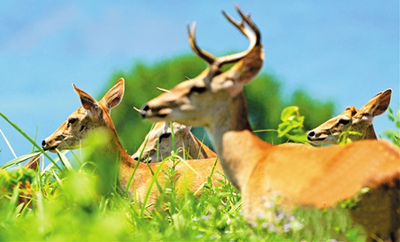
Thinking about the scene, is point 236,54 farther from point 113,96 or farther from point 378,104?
point 378,104

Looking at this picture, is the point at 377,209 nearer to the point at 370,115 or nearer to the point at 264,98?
the point at 370,115

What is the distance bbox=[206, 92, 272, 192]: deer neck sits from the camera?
14.0 feet

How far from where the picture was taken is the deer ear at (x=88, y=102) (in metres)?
6.70

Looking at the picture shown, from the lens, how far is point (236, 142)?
429 centimetres

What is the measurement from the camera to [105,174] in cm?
423

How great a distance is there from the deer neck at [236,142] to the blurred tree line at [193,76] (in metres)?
18.1

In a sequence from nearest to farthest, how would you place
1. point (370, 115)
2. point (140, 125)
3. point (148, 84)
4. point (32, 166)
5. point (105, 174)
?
point (105, 174), point (32, 166), point (370, 115), point (140, 125), point (148, 84)

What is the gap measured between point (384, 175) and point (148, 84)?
791 inches

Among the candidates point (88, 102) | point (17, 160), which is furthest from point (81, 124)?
point (17, 160)

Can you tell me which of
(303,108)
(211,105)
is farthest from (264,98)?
(211,105)

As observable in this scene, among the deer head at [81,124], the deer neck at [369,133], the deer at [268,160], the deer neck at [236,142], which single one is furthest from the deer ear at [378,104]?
the deer neck at [236,142]

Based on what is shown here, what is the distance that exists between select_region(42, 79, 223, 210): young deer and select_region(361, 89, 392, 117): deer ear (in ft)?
8.11

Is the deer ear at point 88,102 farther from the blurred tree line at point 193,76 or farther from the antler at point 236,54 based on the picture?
the blurred tree line at point 193,76

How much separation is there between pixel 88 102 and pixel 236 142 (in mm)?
2919
